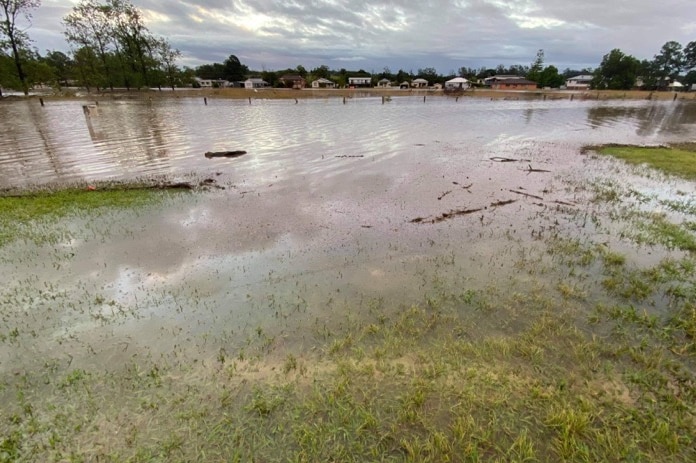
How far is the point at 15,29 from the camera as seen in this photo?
53.8 meters

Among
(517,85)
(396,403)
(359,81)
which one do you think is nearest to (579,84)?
(517,85)

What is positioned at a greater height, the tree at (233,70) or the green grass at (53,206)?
the tree at (233,70)

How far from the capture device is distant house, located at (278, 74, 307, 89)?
348ft

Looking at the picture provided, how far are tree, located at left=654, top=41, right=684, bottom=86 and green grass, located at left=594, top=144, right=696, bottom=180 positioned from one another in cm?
12865

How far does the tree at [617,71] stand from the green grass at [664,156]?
107671mm

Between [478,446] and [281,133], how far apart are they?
2393 cm

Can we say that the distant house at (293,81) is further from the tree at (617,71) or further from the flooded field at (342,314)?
→ the flooded field at (342,314)

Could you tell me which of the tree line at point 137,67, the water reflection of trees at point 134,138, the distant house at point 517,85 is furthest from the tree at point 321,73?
the water reflection of trees at point 134,138

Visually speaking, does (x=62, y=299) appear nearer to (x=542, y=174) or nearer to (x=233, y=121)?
(x=542, y=174)

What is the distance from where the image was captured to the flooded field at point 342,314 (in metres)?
3.36

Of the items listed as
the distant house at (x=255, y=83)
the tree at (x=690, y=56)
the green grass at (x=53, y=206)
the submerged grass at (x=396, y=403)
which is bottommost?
the submerged grass at (x=396, y=403)

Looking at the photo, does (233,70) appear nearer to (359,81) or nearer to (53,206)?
(359,81)

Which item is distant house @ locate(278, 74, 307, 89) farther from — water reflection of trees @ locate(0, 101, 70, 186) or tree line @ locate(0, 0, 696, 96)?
water reflection of trees @ locate(0, 101, 70, 186)

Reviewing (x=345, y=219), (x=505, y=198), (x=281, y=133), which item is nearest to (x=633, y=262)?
(x=505, y=198)
